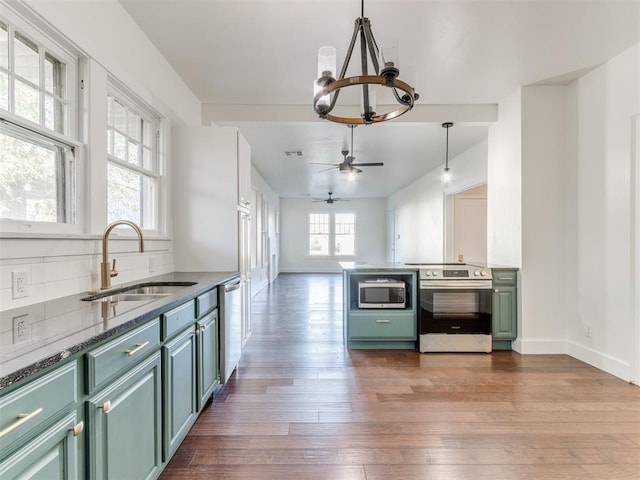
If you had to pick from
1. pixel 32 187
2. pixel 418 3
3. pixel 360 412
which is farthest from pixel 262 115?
pixel 360 412

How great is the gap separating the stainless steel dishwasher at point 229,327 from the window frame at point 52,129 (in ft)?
3.48

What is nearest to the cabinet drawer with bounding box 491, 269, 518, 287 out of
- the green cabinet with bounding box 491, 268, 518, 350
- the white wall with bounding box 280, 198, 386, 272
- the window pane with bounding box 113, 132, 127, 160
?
the green cabinet with bounding box 491, 268, 518, 350

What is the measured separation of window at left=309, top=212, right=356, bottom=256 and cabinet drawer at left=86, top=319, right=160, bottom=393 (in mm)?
9956

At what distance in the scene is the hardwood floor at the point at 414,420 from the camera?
5.67 ft

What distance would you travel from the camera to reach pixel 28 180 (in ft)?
5.11

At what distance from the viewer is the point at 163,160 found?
2832 millimetres

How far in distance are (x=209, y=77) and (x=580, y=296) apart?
4257 millimetres

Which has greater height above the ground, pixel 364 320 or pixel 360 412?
pixel 364 320

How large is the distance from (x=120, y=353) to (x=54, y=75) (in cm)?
A: 162

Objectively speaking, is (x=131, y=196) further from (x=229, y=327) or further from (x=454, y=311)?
(x=454, y=311)

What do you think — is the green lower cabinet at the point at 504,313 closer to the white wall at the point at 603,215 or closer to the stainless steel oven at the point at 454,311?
the stainless steel oven at the point at 454,311

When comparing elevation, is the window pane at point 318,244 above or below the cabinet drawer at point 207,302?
above

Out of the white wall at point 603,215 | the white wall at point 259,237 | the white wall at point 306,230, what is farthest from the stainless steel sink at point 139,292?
the white wall at point 306,230

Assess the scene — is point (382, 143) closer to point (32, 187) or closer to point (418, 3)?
point (418, 3)
